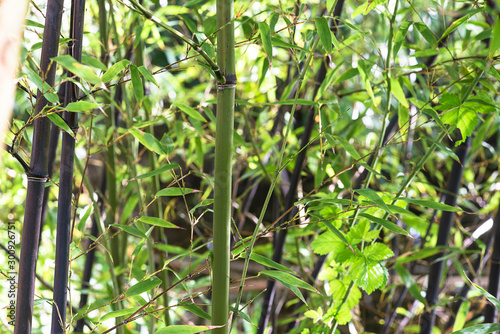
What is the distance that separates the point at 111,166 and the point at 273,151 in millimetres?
339

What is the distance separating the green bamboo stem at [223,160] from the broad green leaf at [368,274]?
0.13m

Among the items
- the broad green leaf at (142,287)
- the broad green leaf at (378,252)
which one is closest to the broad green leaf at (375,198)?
the broad green leaf at (378,252)

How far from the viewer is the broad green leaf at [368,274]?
0.39 metres

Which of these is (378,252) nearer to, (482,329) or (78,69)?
(482,329)

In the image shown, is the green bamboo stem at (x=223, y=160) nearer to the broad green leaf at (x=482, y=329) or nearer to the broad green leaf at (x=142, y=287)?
the broad green leaf at (x=142, y=287)

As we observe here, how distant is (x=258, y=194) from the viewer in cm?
148

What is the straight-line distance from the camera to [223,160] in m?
0.32

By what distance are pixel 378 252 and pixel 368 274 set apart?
0.08 feet

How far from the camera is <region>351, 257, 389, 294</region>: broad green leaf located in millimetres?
389

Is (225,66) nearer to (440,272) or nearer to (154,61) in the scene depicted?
(440,272)

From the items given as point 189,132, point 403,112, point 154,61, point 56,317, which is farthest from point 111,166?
point 154,61

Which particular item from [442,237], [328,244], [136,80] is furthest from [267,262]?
[442,237]

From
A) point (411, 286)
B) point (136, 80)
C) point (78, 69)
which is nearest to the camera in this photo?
point (78, 69)

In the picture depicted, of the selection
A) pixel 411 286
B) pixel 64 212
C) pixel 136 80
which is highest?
pixel 136 80
